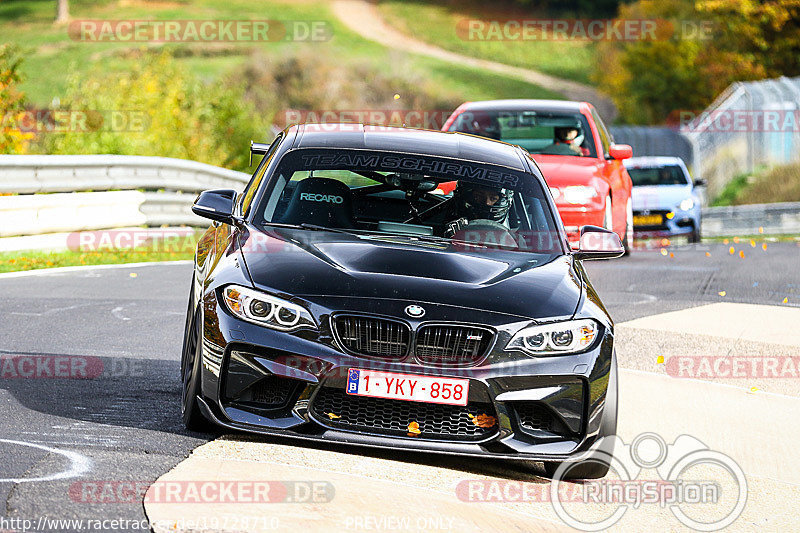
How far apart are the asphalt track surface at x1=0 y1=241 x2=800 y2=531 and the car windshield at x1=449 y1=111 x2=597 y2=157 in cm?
150

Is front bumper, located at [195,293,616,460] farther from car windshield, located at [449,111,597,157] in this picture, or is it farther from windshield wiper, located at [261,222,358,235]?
car windshield, located at [449,111,597,157]

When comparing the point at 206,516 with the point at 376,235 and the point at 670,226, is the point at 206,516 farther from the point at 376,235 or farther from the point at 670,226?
the point at 670,226

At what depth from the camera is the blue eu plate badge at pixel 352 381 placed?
19.5 feet

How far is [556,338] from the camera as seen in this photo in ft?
20.3

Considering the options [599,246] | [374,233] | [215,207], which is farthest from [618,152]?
[215,207]

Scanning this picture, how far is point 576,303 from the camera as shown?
6.40 m

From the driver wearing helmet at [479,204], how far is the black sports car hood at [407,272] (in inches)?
17.9

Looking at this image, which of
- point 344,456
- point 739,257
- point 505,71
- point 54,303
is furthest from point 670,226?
point 505,71

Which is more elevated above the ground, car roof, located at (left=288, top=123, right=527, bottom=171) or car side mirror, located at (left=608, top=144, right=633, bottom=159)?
car roof, located at (left=288, top=123, right=527, bottom=171)

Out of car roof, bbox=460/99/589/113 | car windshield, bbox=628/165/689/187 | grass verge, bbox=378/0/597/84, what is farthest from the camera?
grass verge, bbox=378/0/597/84

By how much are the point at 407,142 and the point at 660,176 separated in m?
19.0

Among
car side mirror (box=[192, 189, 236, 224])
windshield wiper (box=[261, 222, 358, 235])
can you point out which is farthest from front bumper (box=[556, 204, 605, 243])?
windshield wiper (box=[261, 222, 358, 235])

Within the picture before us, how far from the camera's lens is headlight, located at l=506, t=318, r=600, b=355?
20.0 ft

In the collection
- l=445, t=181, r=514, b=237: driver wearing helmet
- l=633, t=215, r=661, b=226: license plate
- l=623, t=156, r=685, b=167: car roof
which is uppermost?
l=445, t=181, r=514, b=237: driver wearing helmet
